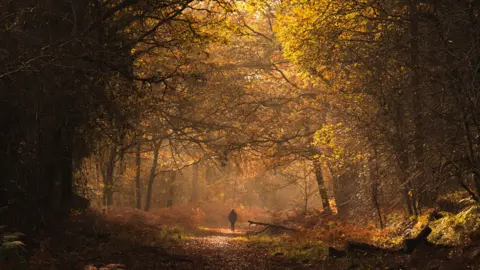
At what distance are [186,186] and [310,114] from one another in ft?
124

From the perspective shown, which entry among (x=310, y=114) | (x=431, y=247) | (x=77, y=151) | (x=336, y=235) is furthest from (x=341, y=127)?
(x=77, y=151)

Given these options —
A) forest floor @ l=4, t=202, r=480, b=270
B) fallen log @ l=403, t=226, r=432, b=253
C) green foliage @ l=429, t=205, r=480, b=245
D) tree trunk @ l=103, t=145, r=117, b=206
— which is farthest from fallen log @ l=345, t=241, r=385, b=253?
tree trunk @ l=103, t=145, r=117, b=206

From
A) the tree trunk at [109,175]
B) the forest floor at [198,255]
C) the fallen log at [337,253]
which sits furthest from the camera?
the tree trunk at [109,175]

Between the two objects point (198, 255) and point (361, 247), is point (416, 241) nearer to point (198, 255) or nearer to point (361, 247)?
point (361, 247)

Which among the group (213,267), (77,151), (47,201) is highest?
(77,151)

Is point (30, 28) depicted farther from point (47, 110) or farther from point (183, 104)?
point (183, 104)

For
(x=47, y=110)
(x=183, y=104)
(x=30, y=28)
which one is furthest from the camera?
(x=183, y=104)

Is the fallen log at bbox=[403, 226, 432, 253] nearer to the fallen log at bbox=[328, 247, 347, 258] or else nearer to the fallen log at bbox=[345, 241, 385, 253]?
the fallen log at bbox=[345, 241, 385, 253]

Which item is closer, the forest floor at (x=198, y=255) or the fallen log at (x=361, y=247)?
the forest floor at (x=198, y=255)

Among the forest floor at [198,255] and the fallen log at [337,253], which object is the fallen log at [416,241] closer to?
the forest floor at [198,255]

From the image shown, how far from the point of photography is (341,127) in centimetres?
1533

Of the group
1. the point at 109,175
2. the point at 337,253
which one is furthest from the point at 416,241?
the point at 109,175

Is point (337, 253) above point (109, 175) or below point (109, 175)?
below

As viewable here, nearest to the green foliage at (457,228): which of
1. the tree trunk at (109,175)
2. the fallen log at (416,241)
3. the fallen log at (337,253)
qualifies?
the fallen log at (416,241)
